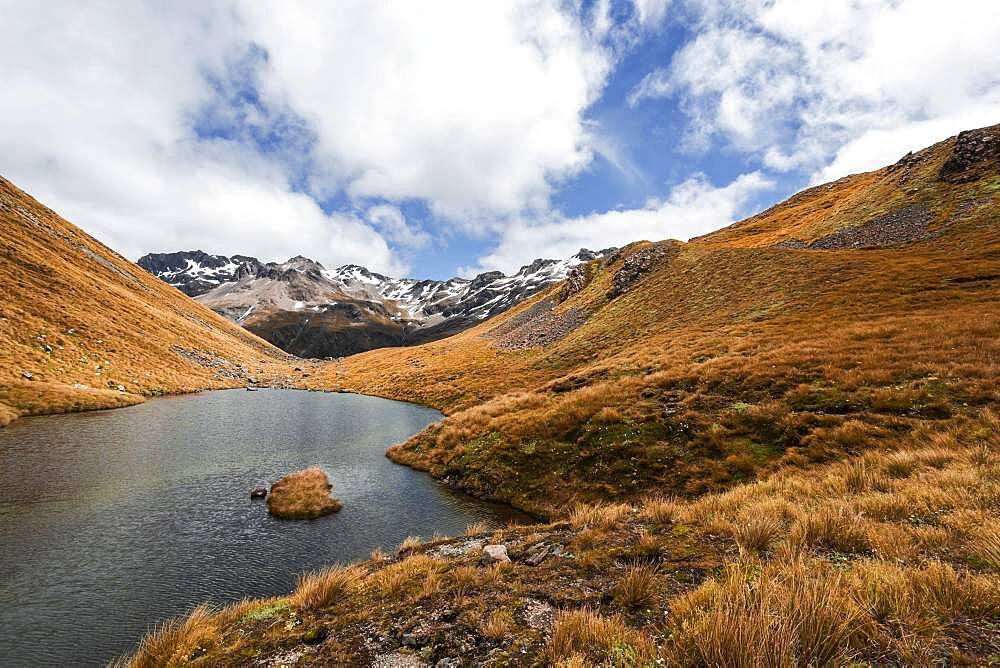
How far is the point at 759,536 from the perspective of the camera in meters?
8.82

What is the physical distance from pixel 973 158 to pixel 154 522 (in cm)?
9182

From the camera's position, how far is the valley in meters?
5.71

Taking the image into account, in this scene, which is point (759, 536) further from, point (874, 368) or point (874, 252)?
point (874, 252)

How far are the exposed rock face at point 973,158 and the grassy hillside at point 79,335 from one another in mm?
107795

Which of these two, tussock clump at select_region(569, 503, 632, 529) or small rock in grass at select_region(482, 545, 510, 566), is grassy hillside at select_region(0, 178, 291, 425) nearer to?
small rock in grass at select_region(482, 545, 510, 566)

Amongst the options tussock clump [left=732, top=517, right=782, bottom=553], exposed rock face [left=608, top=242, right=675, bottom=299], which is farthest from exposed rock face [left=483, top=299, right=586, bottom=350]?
tussock clump [left=732, top=517, right=782, bottom=553]

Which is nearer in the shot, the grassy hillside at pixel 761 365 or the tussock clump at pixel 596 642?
the tussock clump at pixel 596 642

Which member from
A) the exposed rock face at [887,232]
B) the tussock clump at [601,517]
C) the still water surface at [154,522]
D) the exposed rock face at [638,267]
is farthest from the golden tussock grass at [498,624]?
the exposed rock face at [887,232]

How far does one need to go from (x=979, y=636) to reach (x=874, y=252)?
2242 inches

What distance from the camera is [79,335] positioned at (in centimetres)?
5522

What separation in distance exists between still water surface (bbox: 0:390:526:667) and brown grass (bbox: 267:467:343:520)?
26.4 inches

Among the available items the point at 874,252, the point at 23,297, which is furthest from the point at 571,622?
the point at 23,297

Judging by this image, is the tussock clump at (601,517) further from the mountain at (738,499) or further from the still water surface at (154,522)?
the still water surface at (154,522)

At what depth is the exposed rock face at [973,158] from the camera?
48.8 meters
